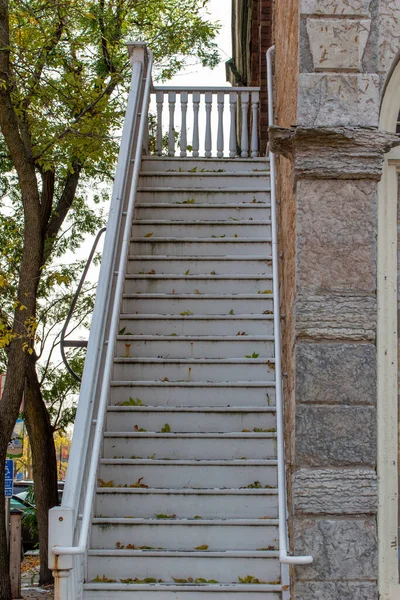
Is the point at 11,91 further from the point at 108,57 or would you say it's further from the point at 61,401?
the point at 61,401

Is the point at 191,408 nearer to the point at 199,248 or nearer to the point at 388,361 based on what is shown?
the point at 388,361

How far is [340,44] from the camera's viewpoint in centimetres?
543

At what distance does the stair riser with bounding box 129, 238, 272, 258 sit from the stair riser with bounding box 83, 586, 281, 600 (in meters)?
3.53

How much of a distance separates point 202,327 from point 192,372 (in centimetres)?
51

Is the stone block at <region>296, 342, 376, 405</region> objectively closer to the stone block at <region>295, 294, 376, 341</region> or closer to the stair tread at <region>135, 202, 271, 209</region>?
the stone block at <region>295, 294, 376, 341</region>

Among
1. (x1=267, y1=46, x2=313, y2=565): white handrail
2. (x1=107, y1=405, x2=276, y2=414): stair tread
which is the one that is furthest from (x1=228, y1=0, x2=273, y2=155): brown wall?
(x1=107, y1=405, x2=276, y2=414): stair tread

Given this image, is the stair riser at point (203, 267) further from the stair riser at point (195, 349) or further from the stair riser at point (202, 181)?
the stair riser at point (202, 181)

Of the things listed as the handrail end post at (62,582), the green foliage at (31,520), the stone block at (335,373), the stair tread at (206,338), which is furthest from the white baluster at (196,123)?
the green foliage at (31,520)

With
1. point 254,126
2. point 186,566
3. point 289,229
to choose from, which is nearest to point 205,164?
point 254,126

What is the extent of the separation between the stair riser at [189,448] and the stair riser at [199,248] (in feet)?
7.35

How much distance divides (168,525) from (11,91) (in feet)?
22.2

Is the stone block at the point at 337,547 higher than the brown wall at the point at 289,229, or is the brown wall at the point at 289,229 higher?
the brown wall at the point at 289,229

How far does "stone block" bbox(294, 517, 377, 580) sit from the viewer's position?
5.14m

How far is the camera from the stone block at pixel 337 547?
5145mm
